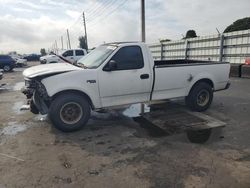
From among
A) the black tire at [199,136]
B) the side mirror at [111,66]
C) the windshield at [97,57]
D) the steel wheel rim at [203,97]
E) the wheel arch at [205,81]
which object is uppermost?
the windshield at [97,57]

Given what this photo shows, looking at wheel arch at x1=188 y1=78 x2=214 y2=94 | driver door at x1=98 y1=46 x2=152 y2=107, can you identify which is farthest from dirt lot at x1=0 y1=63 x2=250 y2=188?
wheel arch at x1=188 y1=78 x2=214 y2=94

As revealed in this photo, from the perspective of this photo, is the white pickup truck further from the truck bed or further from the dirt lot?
the dirt lot

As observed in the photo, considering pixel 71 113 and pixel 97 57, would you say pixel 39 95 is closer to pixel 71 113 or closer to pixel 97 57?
pixel 71 113

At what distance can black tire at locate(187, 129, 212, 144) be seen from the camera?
538cm

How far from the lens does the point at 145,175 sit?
13.1 ft

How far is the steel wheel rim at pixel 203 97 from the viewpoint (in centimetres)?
758

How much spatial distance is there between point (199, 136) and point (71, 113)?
280 centimetres

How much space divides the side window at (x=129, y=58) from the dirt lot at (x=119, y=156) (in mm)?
1413

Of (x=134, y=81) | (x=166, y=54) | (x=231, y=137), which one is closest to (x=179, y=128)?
(x=231, y=137)

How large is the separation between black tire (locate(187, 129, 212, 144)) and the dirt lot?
0.12 metres

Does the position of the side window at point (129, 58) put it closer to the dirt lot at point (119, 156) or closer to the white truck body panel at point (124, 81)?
the white truck body panel at point (124, 81)

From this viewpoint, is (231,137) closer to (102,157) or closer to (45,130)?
(102,157)

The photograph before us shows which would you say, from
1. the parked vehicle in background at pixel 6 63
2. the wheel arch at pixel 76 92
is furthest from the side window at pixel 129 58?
the parked vehicle in background at pixel 6 63

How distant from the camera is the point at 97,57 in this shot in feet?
21.7
